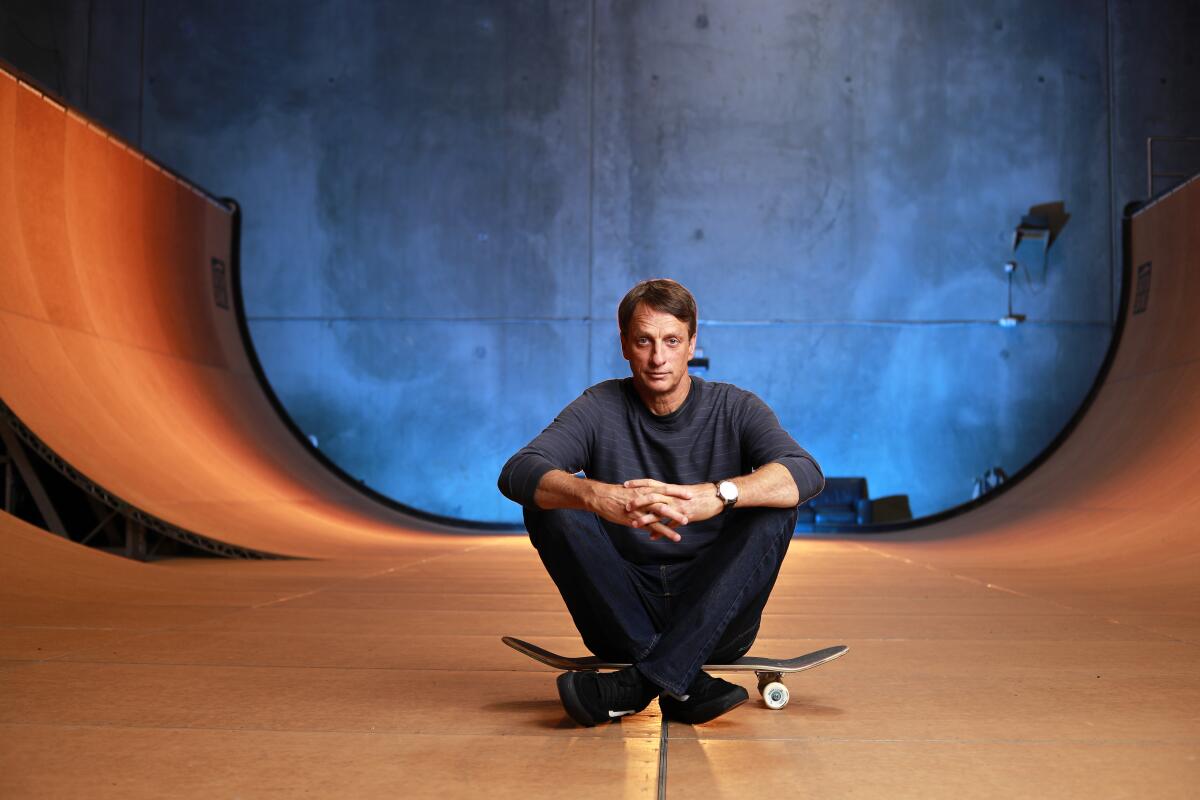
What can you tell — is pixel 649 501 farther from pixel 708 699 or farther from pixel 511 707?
pixel 511 707

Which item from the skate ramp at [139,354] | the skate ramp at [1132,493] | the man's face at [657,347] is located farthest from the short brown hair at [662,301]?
the skate ramp at [139,354]

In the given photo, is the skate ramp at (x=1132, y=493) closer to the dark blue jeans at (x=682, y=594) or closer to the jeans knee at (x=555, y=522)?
the dark blue jeans at (x=682, y=594)

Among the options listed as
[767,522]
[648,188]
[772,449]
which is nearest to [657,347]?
[772,449]

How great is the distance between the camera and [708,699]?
219cm

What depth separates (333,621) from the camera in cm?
385

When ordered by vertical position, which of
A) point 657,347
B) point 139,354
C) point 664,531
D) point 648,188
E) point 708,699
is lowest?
point 708,699

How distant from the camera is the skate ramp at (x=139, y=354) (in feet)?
20.1

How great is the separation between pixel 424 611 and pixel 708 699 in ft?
7.29

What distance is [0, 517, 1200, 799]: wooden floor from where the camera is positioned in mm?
1761

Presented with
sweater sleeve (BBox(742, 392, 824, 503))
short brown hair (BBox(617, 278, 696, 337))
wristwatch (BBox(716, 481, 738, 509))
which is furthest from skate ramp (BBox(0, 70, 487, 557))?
wristwatch (BBox(716, 481, 738, 509))

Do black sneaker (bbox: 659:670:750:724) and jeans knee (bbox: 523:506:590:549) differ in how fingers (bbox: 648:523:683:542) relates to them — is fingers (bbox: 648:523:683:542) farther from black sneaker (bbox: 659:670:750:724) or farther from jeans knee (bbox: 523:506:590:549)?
black sneaker (bbox: 659:670:750:724)

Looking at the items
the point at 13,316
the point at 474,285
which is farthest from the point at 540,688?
the point at 474,285

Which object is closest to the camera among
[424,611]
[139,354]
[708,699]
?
[708,699]

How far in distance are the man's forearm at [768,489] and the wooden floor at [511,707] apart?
441 millimetres
